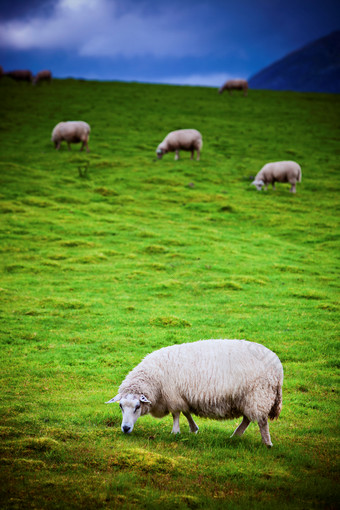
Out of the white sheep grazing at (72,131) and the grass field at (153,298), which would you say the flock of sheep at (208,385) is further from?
the white sheep grazing at (72,131)

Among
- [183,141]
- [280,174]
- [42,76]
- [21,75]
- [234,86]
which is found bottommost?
[280,174]

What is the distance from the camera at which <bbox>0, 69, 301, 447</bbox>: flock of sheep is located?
21.6 feet

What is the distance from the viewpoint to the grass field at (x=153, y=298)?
5.56 metres

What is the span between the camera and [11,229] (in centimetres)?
1978

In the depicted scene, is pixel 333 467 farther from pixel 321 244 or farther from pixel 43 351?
pixel 321 244

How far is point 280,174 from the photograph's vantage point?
25.8m

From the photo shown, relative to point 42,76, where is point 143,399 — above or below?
below

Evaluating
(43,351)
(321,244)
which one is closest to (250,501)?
(43,351)

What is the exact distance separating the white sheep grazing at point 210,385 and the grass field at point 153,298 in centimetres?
45

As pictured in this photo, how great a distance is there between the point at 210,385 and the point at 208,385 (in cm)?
3

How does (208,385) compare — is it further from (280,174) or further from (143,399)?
(280,174)

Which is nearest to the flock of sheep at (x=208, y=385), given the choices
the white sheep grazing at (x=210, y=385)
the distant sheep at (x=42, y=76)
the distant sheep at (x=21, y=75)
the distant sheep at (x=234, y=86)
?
the white sheep grazing at (x=210, y=385)

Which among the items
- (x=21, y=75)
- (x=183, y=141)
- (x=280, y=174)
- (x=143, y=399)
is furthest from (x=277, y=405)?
(x=21, y=75)

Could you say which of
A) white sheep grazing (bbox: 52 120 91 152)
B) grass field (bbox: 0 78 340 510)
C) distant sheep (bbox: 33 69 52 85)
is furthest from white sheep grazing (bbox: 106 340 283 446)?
distant sheep (bbox: 33 69 52 85)
